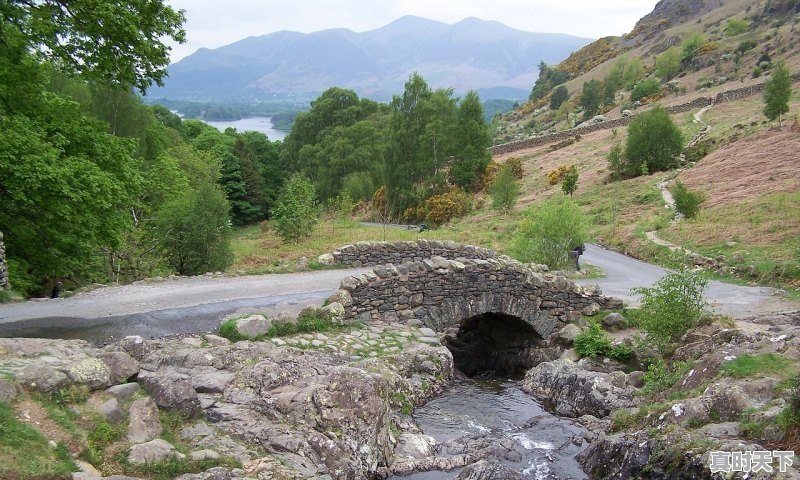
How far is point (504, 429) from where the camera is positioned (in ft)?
37.2

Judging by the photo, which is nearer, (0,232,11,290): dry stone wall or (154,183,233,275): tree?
(0,232,11,290): dry stone wall

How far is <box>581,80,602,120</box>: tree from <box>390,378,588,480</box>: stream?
79596 mm

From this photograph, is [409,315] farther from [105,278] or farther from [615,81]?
[615,81]

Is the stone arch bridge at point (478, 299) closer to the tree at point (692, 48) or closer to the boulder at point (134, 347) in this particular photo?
the boulder at point (134, 347)

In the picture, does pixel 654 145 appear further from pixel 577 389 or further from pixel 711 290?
pixel 577 389

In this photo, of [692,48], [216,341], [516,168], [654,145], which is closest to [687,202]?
[654,145]

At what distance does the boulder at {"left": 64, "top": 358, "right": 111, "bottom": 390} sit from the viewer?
291 inches

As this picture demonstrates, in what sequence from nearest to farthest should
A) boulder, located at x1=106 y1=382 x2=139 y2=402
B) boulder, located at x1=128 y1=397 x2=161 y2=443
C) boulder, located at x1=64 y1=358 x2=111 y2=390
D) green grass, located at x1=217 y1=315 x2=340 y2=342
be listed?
boulder, located at x1=128 y1=397 x2=161 y2=443
boulder, located at x1=64 y1=358 x2=111 y2=390
boulder, located at x1=106 y1=382 x2=139 y2=402
green grass, located at x1=217 y1=315 x2=340 y2=342

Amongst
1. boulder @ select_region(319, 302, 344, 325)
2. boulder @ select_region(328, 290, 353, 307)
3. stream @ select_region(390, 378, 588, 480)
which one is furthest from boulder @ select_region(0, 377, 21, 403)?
boulder @ select_region(328, 290, 353, 307)

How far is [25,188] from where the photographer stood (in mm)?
13586

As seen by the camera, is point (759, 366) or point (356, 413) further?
point (759, 366)

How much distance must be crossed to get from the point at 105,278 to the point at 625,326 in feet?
54.9

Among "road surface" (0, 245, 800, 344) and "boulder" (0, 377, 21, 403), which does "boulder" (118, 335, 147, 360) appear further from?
"boulder" (0, 377, 21, 403)

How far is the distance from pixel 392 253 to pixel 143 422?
13.6 meters
